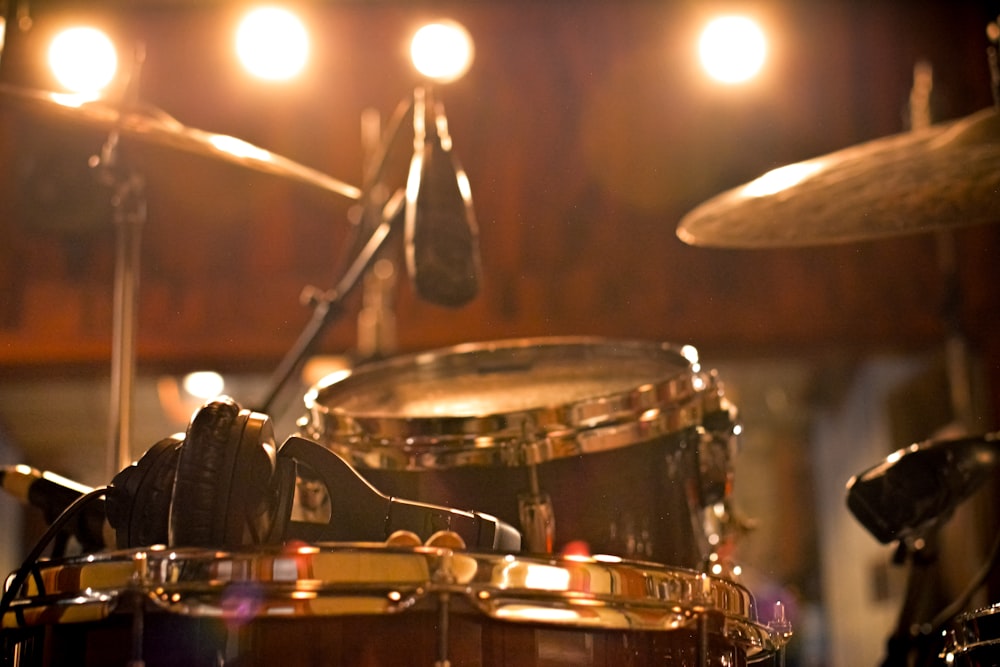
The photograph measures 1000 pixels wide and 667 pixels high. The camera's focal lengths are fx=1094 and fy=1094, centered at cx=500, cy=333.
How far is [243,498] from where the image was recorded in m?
0.83

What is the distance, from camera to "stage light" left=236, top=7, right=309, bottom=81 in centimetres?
358

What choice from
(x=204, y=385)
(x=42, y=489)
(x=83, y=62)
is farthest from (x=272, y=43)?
(x=42, y=489)

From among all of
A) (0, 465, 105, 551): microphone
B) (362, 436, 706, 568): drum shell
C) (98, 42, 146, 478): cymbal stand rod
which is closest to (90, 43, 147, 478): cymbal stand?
(98, 42, 146, 478): cymbal stand rod

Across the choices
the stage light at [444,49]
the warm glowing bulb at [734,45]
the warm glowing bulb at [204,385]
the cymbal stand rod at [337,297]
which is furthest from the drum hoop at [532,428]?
the warm glowing bulb at [204,385]

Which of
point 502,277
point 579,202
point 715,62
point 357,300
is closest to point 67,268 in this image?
point 357,300

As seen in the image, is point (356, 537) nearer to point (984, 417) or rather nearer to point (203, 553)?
point (203, 553)

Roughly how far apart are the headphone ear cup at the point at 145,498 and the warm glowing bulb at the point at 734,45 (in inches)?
120

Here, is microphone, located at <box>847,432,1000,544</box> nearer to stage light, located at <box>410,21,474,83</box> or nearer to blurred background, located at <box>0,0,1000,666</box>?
stage light, located at <box>410,21,474,83</box>

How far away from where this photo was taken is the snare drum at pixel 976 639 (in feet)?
3.33

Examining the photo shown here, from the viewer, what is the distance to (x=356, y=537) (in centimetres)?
97

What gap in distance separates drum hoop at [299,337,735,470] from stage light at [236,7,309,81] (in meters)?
2.60

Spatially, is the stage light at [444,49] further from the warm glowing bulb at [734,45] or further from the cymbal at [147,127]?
the cymbal at [147,127]

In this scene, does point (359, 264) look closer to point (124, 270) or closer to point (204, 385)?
point (124, 270)

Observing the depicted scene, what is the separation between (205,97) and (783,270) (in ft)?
6.62
